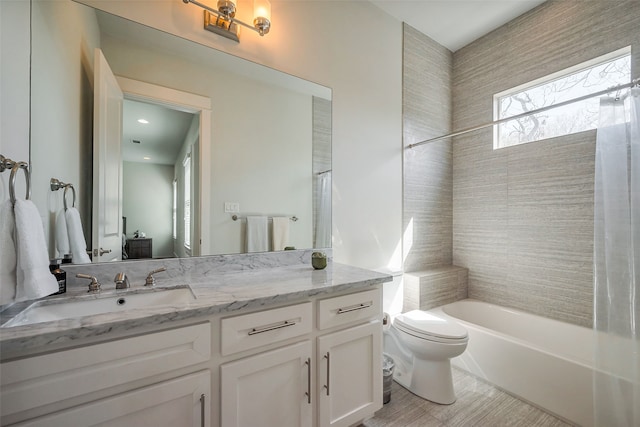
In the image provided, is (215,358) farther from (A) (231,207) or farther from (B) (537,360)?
(B) (537,360)

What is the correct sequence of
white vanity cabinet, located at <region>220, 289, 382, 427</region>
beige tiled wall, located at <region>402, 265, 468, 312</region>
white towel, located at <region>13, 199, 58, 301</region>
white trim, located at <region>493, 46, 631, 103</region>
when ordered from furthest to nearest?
beige tiled wall, located at <region>402, 265, 468, 312</region> < white trim, located at <region>493, 46, 631, 103</region> < white vanity cabinet, located at <region>220, 289, 382, 427</region> < white towel, located at <region>13, 199, 58, 301</region>

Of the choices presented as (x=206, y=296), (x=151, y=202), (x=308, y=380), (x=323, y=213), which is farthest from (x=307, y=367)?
(x=151, y=202)

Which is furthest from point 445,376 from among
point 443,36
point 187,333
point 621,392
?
point 443,36

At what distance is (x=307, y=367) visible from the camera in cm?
115

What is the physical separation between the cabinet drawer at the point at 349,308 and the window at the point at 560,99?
6.76 feet

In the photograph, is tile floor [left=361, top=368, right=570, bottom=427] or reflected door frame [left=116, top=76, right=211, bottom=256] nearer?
reflected door frame [left=116, top=76, right=211, bottom=256]

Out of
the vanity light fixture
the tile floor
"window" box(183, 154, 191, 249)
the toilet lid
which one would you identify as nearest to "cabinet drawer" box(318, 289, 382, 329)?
the toilet lid

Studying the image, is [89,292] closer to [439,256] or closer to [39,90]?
[39,90]

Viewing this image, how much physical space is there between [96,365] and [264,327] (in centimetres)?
51

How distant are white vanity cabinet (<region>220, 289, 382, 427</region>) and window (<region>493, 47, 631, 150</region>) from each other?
82.3 inches

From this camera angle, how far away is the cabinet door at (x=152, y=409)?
29.1 inches

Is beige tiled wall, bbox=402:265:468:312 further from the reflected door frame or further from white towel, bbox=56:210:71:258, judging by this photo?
white towel, bbox=56:210:71:258

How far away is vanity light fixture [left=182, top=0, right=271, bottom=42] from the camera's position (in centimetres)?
142

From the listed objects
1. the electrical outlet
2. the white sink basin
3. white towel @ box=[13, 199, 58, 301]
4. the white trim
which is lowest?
the white sink basin
